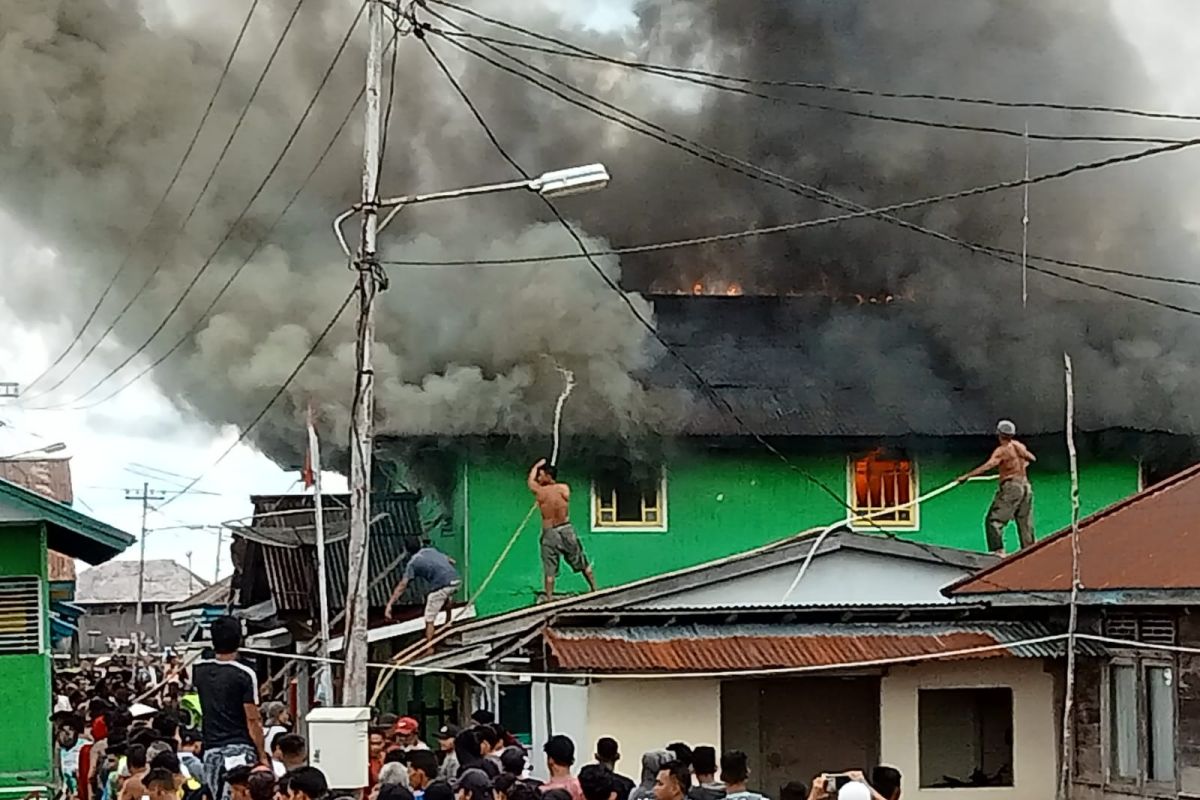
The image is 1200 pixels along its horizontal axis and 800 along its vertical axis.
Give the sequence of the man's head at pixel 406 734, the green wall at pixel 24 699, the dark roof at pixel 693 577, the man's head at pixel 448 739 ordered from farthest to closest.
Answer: the green wall at pixel 24 699
the dark roof at pixel 693 577
the man's head at pixel 406 734
the man's head at pixel 448 739

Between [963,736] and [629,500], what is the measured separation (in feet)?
24.0

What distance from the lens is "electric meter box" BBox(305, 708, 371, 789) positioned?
36.4 ft

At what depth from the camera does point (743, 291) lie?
28.2 m

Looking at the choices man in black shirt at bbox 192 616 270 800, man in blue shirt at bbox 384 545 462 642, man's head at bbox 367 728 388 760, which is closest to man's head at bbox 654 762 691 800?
man in black shirt at bbox 192 616 270 800

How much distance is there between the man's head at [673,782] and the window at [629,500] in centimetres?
1405

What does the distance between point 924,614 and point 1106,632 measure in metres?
1.87

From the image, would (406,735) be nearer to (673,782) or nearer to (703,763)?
(703,763)

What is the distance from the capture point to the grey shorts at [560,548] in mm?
19797

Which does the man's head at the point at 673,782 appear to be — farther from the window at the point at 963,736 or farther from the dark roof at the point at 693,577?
the window at the point at 963,736

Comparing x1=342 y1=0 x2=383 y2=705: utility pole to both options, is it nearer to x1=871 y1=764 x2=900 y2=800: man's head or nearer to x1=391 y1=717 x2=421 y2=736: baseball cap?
x1=391 y1=717 x2=421 y2=736: baseball cap

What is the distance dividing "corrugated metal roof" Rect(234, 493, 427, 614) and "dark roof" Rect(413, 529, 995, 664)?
186 inches

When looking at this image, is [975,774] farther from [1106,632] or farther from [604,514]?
[604,514]

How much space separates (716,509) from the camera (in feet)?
77.5

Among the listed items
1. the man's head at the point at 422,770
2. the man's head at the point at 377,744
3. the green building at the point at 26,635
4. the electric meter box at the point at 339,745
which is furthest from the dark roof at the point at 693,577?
the man's head at the point at 422,770
